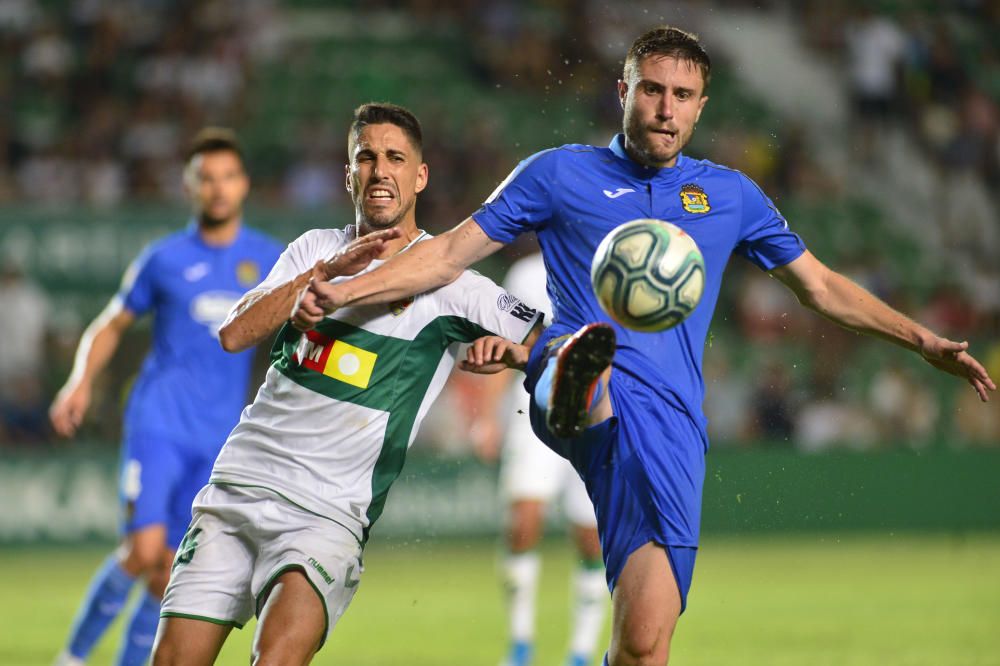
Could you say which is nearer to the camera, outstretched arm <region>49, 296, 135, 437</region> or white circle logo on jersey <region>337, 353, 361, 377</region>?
white circle logo on jersey <region>337, 353, 361, 377</region>

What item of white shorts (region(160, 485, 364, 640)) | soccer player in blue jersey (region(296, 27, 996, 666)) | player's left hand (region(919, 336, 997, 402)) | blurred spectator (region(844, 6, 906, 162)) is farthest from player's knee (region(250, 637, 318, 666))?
blurred spectator (region(844, 6, 906, 162))

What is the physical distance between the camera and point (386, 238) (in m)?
4.89

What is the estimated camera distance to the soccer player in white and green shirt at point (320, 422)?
4.90m

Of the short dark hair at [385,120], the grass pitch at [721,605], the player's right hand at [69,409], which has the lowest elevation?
the grass pitch at [721,605]

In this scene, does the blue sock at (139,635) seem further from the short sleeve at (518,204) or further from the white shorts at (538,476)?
the short sleeve at (518,204)

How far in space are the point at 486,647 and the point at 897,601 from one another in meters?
3.91

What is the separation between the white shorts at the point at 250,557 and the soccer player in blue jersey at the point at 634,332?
0.77m

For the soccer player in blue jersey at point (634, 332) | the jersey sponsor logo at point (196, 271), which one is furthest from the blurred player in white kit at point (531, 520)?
the soccer player in blue jersey at point (634, 332)

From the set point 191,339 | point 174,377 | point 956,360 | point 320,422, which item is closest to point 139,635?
point 174,377

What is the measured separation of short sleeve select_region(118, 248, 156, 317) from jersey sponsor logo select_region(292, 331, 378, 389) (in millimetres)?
3158

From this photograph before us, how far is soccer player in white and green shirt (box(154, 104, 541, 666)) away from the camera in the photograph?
4.90 meters

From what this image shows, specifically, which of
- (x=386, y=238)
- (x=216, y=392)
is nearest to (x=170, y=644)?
(x=386, y=238)

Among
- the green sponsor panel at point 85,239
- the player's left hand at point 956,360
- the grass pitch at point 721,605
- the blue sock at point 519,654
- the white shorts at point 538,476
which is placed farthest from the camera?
the green sponsor panel at point 85,239

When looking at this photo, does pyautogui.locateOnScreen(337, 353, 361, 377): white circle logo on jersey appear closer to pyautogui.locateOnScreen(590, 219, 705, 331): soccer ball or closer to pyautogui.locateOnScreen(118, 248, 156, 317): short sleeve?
pyautogui.locateOnScreen(590, 219, 705, 331): soccer ball
